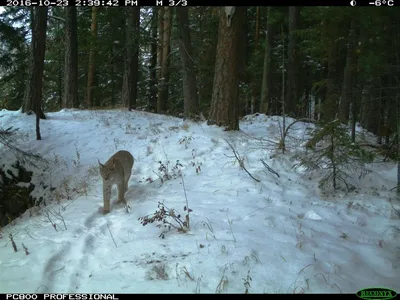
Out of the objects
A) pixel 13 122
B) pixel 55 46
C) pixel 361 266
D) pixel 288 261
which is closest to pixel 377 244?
pixel 361 266

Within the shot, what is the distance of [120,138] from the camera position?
10727 mm

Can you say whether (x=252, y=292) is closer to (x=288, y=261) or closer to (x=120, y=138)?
(x=288, y=261)

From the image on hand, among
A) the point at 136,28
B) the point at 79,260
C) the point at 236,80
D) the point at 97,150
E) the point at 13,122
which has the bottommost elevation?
the point at 79,260

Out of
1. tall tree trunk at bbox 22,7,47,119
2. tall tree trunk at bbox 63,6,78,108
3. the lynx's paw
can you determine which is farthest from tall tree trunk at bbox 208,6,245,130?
tall tree trunk at bbox 63,6,78,108

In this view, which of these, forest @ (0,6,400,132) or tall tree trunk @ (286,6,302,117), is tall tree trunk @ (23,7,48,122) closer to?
forest @ (0,6,400,132)

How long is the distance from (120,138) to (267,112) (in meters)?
6.37

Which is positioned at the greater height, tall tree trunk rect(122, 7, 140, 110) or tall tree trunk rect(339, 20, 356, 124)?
tall tree trunk rect(122, 7, 140, 110)

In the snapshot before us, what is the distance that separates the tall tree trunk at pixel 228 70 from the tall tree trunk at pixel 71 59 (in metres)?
10.2

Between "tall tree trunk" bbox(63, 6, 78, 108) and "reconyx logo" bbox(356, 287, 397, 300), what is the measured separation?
1564 cm

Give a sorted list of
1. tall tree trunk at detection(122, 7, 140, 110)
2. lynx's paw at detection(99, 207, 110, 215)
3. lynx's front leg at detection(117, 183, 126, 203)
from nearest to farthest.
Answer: lynx's paw at detection(99, 207, 110, 215) → lynx's front leg at detection(117, 183, 126, 203) → tall tree trunk at detection(122, 7, 140, 110)

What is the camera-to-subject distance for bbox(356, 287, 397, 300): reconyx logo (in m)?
3.07

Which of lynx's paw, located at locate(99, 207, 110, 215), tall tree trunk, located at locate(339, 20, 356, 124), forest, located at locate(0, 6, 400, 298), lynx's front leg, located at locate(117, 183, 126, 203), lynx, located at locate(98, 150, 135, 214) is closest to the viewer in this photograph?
forest, located at locate(0, 6, 400, 298)

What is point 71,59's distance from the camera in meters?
15.9

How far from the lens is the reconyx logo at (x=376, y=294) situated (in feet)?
10.1
